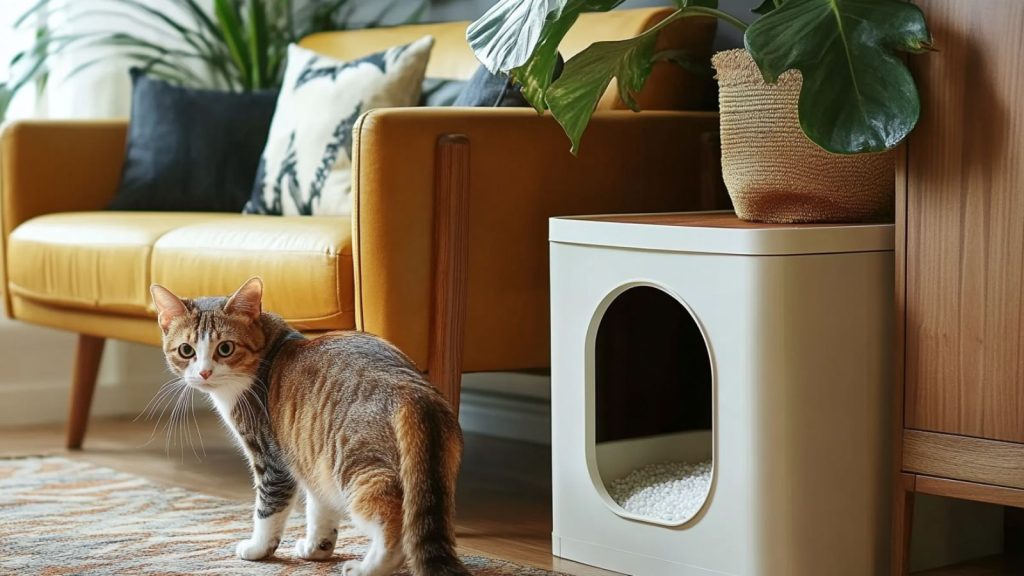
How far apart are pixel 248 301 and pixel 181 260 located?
60 centimetres

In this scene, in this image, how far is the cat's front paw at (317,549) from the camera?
193cm

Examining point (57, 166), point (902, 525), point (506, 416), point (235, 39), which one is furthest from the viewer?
point (235, 39)

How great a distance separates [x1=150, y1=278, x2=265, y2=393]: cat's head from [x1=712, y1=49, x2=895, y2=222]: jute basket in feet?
2.28

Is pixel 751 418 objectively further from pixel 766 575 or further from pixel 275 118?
pixel 275 118

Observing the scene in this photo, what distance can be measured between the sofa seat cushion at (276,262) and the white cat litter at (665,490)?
515mm

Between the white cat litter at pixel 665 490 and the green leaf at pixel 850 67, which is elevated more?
the green leaf at pixel 850 67

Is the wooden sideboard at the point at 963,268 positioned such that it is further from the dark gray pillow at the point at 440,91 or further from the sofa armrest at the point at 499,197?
the dark gray pillow at the point at 440,91

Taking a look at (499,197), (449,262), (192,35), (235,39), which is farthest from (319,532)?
(192,35)

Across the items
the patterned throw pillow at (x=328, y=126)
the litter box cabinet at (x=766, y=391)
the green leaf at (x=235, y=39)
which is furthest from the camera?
the green leaf at (x=235, y=39)

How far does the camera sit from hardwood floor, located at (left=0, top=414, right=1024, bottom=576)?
2.05 m

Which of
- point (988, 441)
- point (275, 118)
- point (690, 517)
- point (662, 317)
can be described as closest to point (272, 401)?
point (690, 517)

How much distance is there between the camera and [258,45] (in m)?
3.49

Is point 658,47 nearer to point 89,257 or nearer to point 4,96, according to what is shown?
point 89,257

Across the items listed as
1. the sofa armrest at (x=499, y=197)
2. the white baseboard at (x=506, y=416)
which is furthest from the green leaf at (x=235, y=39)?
the sofa armrest at (x=499, y=197)
